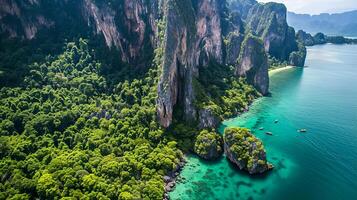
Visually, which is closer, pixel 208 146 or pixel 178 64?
pixel 208 146

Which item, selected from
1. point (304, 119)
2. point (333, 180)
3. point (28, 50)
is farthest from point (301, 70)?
point (28, 50)

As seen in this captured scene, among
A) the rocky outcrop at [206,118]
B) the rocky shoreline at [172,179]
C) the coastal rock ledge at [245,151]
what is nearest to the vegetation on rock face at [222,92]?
the rocky outcrop at [206,118]

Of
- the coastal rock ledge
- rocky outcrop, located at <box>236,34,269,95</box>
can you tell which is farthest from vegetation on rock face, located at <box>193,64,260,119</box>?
the coastal rock ledge

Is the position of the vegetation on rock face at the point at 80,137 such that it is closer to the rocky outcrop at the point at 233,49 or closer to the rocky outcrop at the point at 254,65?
the rocky outcrop at the point at 254,65

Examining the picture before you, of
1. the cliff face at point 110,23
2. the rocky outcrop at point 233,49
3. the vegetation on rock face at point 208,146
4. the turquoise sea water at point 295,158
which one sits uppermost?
the cliff face at point 110,23

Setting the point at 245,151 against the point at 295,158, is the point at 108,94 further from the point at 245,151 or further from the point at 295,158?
the point at 295,158

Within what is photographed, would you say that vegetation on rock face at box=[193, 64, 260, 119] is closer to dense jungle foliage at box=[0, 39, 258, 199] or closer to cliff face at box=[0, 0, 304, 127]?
dense jungle foliage at box=[0, 39, 258, 199]

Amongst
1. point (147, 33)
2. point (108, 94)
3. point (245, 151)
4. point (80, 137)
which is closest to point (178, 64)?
point (108, 94)
